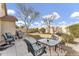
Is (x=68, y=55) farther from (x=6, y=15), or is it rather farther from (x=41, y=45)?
(x=6, y=15)

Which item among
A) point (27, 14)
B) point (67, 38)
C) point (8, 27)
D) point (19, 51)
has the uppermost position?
point (27, 14)

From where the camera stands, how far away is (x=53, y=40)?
51.0 inches

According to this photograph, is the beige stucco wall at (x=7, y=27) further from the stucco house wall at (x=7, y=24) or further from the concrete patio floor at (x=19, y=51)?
the concrete patio floor at (x=19, y=51)

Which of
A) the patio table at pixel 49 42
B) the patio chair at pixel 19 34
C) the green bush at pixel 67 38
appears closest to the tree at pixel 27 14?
the patio chair at pixel 19 34

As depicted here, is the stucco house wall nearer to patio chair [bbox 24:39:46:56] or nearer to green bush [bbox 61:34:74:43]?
patio chair [bbox 24:39:46:56]

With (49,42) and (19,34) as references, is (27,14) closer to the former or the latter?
(19,34)

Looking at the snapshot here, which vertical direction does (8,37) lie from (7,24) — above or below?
below

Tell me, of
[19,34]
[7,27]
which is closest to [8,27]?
[7,27]

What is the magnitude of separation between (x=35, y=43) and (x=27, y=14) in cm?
28

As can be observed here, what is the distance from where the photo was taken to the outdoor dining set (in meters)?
1.29

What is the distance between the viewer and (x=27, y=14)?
1305 millimetres

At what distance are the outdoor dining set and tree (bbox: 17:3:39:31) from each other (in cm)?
12

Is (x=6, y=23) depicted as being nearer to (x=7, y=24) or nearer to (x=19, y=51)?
Answer: (x=7, y=24)

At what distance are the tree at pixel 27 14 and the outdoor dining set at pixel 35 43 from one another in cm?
12
